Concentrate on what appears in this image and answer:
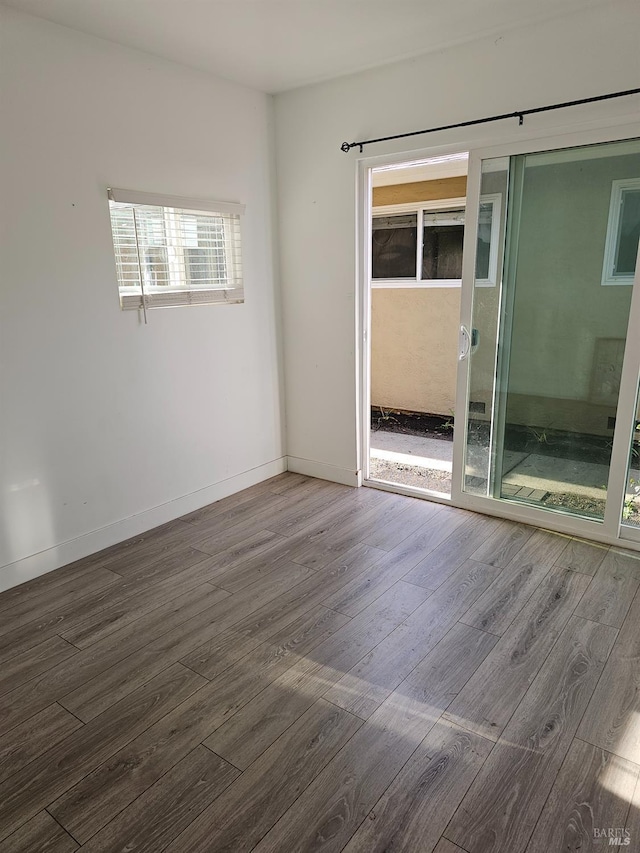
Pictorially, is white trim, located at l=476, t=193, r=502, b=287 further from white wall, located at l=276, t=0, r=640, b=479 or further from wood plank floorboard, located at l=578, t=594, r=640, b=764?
wood plank floorboard, located at l=578, t=594, r=640, b=764

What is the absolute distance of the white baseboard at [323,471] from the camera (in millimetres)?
4059

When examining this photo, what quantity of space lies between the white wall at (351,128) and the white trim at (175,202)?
52 centimetres

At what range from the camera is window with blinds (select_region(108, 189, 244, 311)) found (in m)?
3.05

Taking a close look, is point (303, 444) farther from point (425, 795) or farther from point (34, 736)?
point (425, 795)

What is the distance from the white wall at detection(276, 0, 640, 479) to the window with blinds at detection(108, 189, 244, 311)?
520mm

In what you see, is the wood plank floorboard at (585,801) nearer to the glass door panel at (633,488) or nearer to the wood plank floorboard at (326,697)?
the wood plank floorboard at (326,697)

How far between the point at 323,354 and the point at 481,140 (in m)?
1.67

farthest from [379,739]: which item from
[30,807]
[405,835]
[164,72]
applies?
[164,72]

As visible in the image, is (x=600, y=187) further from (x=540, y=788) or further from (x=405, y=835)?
(x=405, y=835)

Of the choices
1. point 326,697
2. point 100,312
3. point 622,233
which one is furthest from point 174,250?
point 326,697

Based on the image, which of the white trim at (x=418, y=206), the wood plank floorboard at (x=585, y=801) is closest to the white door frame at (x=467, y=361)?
the wood plank floorboard at (x=585, y=801)

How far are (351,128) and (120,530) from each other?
9.42 feet

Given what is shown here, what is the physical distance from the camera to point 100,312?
9.78 feet

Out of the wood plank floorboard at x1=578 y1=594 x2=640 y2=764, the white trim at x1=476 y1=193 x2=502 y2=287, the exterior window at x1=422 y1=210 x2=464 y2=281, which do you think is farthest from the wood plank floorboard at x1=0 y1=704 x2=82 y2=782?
the exterior window at x1=422 y1=210 x2=464 y2=281
